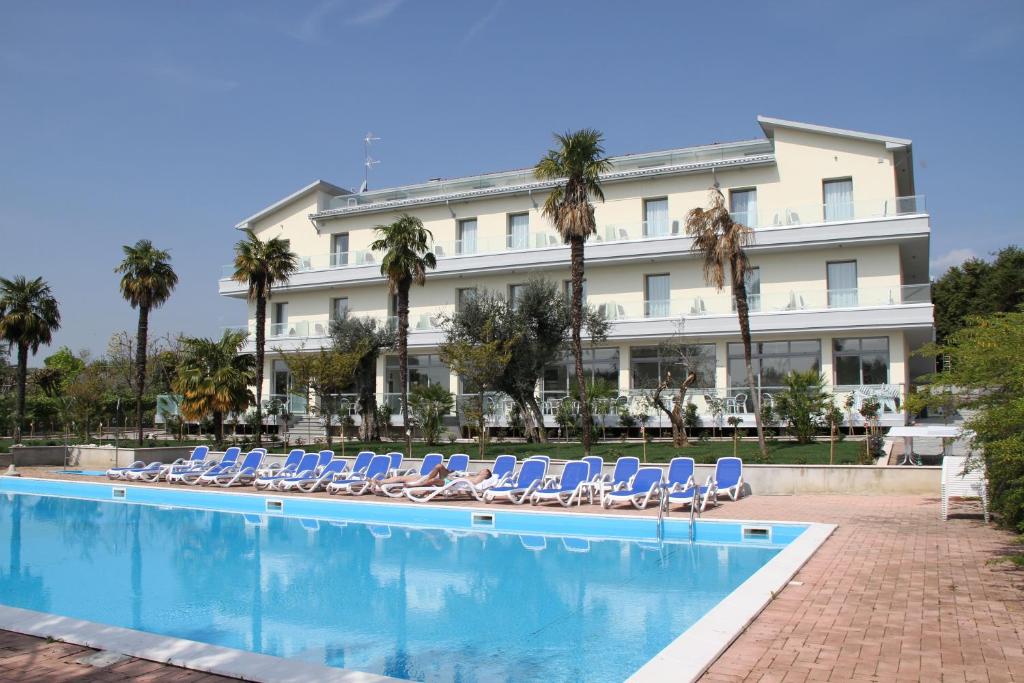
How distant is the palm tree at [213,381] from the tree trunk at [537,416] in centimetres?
937

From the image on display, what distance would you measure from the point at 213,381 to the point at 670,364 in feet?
53.5

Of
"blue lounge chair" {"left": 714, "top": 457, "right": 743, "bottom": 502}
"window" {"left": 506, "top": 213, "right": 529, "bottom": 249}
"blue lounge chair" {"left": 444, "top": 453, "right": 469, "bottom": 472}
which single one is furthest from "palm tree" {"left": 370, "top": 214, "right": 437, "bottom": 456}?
"blue lounge chair" {"left": 714, "top": 457, "right": 743, "bottom": 502}

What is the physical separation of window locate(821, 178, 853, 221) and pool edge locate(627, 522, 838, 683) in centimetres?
2154

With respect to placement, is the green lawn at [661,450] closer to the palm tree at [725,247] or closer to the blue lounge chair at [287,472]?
the palm tree at [725,247]

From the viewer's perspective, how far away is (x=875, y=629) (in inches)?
243

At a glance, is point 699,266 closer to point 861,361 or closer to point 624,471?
point 861,361

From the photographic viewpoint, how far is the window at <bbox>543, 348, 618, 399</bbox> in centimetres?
3112

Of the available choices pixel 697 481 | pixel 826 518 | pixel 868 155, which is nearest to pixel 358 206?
pixel 868 155

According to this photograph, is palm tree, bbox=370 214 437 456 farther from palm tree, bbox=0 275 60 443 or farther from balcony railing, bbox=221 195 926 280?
palm tree, bbox=0 275 60 443

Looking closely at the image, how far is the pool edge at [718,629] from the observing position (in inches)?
203

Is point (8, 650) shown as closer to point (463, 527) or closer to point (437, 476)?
point (463, 527)

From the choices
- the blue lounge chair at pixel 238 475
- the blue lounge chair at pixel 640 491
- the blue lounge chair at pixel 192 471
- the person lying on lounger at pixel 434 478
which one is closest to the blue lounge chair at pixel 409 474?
the person lying on lounger at pixel 434 478

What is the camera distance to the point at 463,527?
46.8ft

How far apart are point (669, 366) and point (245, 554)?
797 inches
